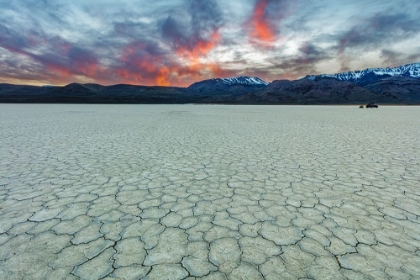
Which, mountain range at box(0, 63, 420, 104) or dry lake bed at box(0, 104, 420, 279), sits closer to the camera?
dry lake bed at box(0, 104, 420, 279)

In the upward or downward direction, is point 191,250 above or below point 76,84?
below

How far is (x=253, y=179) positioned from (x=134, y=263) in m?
2.74

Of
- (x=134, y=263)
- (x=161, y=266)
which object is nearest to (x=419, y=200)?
(x=161, y=266)

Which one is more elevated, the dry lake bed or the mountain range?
the mountain range

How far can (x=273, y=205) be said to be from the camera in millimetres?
3141

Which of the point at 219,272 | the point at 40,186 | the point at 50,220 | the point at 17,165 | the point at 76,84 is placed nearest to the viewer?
the point at 219,272

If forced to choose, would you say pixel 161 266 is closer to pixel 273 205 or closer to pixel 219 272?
pixel 219 272

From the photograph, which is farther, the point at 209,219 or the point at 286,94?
the point at 286,94

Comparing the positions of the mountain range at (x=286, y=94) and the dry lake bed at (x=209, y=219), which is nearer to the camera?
the dry lake bed at (x=209, y=219)

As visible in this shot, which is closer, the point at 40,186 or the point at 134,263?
the point at 134,263

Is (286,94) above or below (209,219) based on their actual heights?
above

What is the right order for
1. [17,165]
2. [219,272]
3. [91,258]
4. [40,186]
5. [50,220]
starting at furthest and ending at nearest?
1. [17,165]
2. [40,186]
3. [50,220]
4. [91,258]
5. [219,272]

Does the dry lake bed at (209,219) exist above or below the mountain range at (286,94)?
below

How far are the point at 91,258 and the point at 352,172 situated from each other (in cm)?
481
